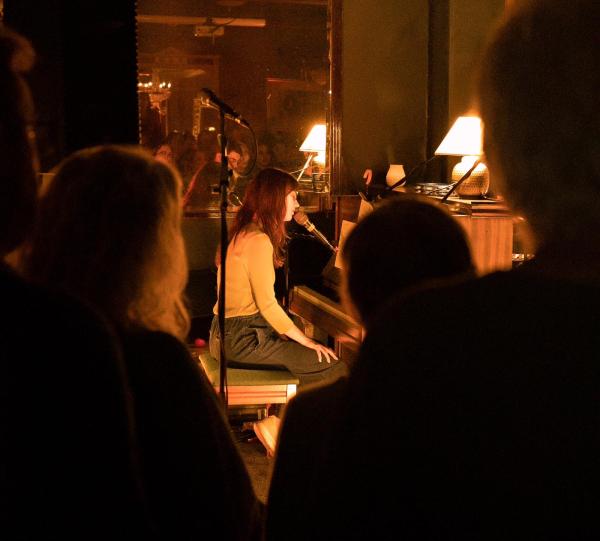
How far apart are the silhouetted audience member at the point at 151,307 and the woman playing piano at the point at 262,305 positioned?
7.88ft

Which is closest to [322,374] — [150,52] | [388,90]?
[388,90]

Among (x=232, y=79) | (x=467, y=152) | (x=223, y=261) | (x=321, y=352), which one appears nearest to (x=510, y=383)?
(x=223, y=261)

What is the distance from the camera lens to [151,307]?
119 centimetres

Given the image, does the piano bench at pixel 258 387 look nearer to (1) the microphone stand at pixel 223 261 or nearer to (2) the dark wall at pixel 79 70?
(1) the microphone stand at pixel 223 261

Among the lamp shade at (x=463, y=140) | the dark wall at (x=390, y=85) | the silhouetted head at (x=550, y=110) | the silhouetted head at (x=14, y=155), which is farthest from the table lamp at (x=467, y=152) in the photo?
the silhouetted head at (x=550, y=110)

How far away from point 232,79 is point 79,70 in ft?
7.65

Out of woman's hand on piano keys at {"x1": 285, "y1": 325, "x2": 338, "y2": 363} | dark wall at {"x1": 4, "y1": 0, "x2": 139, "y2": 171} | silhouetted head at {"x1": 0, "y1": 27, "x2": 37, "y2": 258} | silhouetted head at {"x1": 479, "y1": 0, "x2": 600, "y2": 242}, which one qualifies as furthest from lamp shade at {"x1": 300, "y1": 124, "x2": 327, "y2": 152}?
silhouetted head at {"x1": 479, "y1": 0, "x2": 600, "y2": 242}

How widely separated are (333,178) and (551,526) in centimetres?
441

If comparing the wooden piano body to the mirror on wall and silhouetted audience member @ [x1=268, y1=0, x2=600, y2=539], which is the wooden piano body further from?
silhouetted audience member @ [x1=268, y1=0, x2=600, y2=539]

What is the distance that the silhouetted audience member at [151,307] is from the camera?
1.06m

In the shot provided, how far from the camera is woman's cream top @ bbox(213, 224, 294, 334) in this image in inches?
145

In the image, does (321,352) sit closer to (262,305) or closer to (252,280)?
(262,305)

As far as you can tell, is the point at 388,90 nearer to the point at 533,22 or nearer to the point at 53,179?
the point at 53,179

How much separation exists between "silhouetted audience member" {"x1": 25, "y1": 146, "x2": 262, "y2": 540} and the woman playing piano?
7.88 feet
